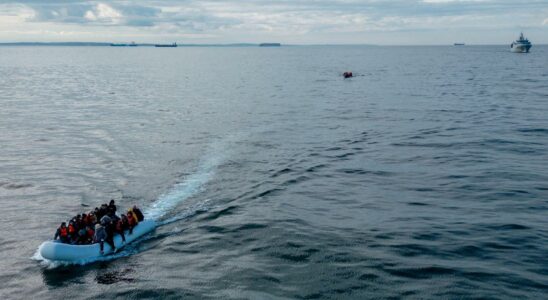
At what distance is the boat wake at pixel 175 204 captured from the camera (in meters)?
26.8

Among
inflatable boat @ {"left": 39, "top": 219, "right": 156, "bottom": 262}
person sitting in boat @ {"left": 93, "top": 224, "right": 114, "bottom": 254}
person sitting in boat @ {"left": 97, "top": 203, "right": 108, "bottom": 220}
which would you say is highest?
person sitting in boat @ {"left": 97, "top": 203, "right": 108, "bottom": 220}

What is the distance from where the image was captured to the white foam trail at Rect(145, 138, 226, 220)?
110 ft

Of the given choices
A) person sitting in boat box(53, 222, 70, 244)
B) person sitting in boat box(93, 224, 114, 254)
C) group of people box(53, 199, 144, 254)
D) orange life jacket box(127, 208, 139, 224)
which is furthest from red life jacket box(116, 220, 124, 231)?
person sitting in boat box(53, 222, 70, 244)

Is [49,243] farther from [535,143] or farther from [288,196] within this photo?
[535,143]

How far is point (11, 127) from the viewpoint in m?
64.1

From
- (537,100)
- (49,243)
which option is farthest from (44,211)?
(537,100)

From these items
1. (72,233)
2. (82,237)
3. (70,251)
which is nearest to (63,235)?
(72,233)

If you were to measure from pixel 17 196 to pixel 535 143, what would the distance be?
150 ft

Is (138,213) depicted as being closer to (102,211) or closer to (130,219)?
(130,219)

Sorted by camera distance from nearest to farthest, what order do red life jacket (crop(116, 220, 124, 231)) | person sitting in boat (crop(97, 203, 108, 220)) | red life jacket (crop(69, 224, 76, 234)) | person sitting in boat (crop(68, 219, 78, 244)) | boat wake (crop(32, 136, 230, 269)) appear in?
boat wake (crop(32, 136, 230, 269)) → person sitting in boat (crop(68, 219, 78, 244)) → red life jacket (crop(69, 224, 76, 234)) → red life jacket (crop(116, 220, 124, 231)) → person sitting in boat (crop(97, 203, 108, 220))

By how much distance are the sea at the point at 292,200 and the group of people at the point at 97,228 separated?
→ 1.22 metres

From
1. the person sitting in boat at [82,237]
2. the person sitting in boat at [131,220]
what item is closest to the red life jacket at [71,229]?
the person sitting in boat at [82,237]

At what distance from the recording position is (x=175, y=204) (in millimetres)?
34406

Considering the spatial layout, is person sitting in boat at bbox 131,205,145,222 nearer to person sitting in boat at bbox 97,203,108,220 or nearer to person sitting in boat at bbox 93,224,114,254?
person sitting in boat at bbox 97,203,108,220
